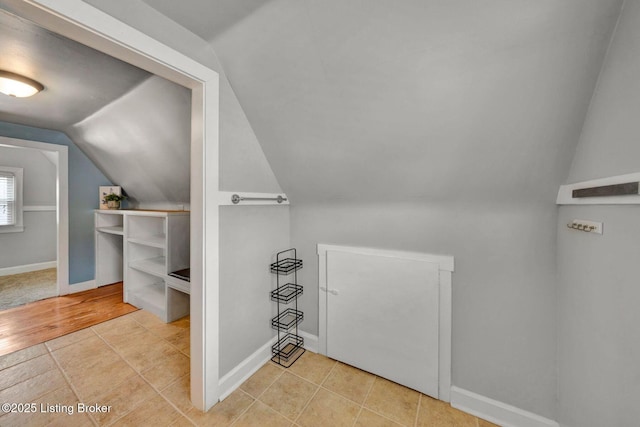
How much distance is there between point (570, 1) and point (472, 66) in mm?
286

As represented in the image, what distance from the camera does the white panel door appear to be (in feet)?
4.93

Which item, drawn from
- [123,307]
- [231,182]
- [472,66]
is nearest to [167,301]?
[123,307]

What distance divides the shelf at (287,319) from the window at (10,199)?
5.08 meters

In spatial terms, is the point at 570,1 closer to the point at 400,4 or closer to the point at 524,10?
the point at 524,10

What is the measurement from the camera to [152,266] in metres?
2.67

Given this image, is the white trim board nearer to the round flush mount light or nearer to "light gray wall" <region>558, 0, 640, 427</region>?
"light gray wall" <region>558, 0, 640, 427</region>

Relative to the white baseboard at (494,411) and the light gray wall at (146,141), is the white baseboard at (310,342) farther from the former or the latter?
the light gray wall at (146,141)

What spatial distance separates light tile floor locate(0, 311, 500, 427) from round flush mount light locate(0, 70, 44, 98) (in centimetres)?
205

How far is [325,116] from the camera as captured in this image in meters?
1.33

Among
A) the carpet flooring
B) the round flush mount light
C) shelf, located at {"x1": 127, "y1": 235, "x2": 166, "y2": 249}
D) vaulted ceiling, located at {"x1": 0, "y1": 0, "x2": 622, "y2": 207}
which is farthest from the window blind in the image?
vaulted ceiling, located at {"x1": 0, "y1": 0, "x2": 622, "y2": 207}

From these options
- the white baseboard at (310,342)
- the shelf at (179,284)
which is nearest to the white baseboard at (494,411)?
the white baseboard at (310,342)

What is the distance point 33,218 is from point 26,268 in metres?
0.85

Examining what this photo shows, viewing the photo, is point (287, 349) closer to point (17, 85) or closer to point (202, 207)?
point (202, 207)

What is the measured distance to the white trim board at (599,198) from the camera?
2.34ft
